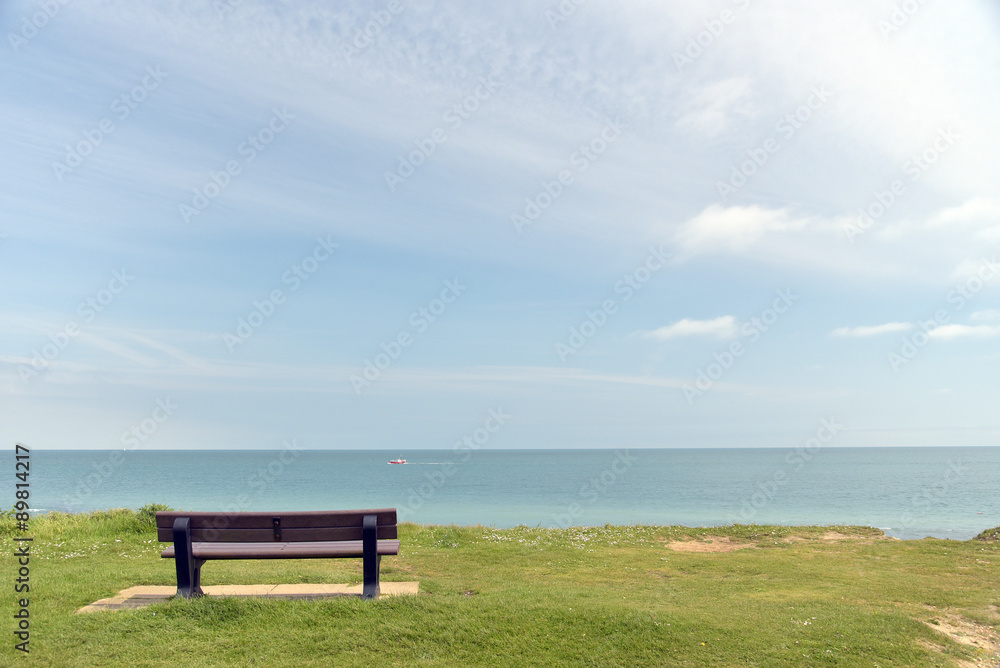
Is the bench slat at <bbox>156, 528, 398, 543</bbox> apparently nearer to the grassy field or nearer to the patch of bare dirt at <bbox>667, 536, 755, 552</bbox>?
the grassy field

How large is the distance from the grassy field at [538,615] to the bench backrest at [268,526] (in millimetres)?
658

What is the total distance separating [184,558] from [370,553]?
2.00 m

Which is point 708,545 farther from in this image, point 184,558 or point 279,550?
point 184,558

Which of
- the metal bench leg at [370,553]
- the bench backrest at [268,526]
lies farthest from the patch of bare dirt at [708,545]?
the bench backrest at [268,526]

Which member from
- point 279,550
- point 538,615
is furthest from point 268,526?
point 538,615

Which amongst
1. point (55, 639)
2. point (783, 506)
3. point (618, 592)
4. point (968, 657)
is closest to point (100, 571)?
point (55, 639)

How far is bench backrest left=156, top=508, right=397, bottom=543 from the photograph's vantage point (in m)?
6.37

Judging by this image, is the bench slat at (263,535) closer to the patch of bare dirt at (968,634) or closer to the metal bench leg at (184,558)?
the metal bench leg at (184,558)

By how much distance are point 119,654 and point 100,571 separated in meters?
4.51

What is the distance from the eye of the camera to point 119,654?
16.6ft

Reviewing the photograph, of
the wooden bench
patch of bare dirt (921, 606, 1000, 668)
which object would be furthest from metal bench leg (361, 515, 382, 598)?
patch of bare dirt (921, 606, 1000, 668)

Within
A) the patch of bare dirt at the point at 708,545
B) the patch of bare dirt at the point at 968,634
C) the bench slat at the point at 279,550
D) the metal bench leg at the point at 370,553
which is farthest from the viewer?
the patch of bare dirt at the point at 708,545

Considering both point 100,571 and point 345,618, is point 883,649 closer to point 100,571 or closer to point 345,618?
point 345,618

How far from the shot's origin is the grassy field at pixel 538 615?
17.2 feet
